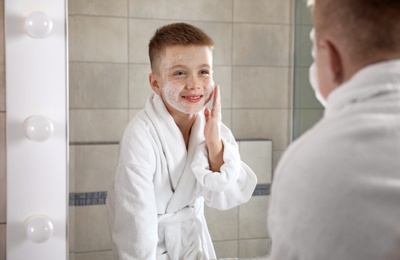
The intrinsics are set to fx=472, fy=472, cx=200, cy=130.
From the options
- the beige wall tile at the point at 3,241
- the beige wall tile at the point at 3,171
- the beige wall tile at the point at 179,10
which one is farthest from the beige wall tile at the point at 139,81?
the beige wall tile at the point at 3,241

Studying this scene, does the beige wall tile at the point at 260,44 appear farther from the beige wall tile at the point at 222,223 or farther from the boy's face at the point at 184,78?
the beige wall tile at the point at 222,223

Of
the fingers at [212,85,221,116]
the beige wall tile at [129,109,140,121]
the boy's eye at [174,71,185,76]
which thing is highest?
the boy's eye at [174,71,185,76]

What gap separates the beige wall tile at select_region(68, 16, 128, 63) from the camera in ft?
3.39

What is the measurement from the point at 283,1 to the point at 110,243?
2.26 feet

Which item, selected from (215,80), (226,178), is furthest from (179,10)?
(226,178)

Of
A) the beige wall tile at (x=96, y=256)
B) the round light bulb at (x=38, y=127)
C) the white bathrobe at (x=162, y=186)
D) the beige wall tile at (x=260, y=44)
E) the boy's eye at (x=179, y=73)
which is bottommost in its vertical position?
the beige wall tile at (x=96, y=256)

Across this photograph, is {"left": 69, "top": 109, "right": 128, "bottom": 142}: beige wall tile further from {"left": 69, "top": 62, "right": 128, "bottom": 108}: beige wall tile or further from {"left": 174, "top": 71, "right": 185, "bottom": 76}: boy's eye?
{"left": 174, "top": 71, "right": 185, "bottom": 76}: boy's eye

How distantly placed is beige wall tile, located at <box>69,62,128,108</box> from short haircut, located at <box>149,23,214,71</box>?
0.07 metres

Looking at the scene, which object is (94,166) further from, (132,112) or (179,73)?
(179,73)

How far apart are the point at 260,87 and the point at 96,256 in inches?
21.6

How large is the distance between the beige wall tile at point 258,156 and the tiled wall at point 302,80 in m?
0.08

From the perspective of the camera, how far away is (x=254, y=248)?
114cm

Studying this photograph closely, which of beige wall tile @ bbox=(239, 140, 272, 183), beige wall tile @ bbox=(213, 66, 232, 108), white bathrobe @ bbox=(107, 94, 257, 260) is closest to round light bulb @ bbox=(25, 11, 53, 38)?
white bathrobe @ bbox=(107, 94, 257, 260)

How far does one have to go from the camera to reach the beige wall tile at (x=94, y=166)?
42.1 inches
